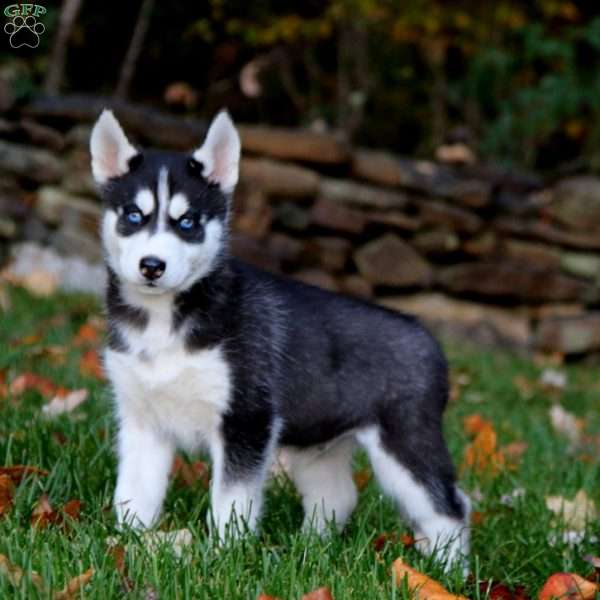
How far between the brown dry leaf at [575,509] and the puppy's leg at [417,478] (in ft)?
1.52

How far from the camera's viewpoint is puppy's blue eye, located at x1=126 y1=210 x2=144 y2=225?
11.4ft

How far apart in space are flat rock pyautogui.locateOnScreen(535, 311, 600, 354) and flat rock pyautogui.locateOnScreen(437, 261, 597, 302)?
23 centimetres

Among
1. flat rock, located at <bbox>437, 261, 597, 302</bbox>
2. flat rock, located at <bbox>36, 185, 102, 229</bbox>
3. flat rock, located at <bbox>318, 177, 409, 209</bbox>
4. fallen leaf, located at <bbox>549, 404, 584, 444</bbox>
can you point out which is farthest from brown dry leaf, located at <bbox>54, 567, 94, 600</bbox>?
flat rock, located at <bbox>437, 261, 597, 302</bbox>

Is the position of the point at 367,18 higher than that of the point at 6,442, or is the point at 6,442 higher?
the point at 367,18

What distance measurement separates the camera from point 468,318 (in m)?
9.05

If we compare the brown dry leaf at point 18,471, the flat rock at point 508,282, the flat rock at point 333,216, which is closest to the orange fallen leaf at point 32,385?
the brown dry leaf at point 18,471

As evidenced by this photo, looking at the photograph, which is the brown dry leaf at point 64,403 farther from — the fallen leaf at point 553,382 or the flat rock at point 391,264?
the flat rock at point 391,264

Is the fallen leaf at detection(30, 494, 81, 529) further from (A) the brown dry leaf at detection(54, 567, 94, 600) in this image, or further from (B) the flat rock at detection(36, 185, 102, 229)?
(B) the flat rock at detection(36, 185, 102, 229)

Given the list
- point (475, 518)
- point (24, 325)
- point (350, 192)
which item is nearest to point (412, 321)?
point (475, 518)

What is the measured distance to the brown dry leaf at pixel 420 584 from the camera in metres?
2.93

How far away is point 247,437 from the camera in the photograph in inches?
139

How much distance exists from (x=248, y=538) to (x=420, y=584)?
55 centimetres

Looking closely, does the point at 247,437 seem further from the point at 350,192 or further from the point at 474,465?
the point at 350,192

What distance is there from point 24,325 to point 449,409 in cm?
263
